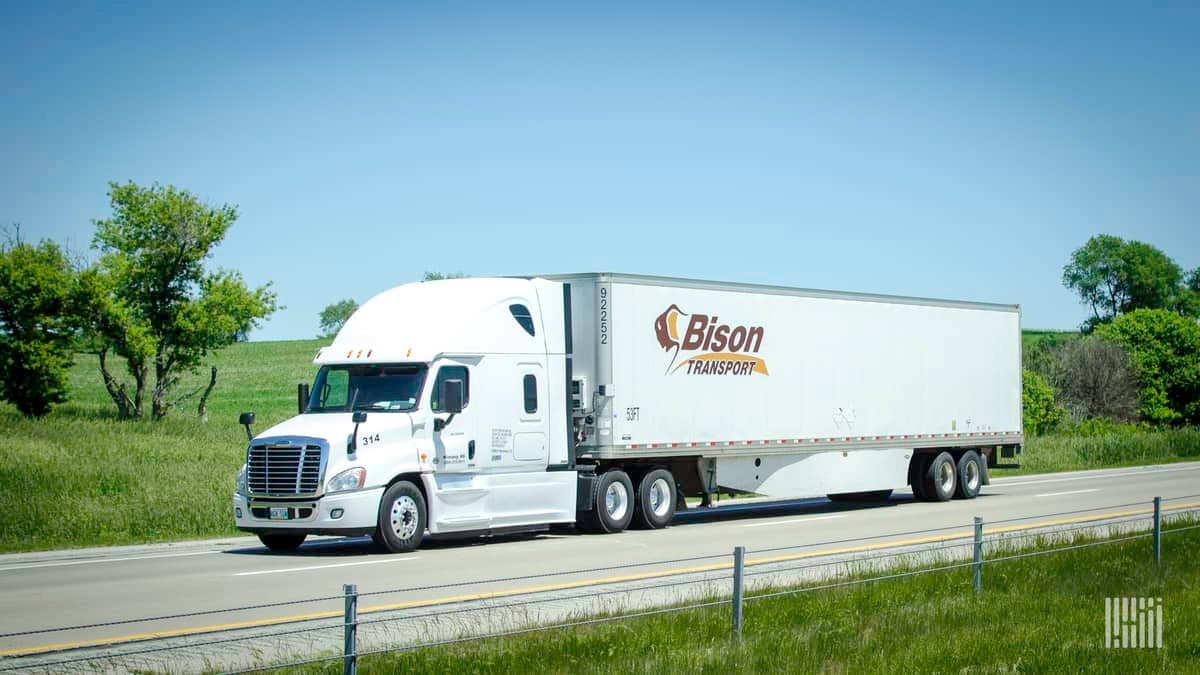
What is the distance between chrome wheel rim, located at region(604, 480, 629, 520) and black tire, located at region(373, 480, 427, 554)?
3.67 metres

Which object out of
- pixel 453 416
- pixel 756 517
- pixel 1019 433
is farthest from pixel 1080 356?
pixel 453 416

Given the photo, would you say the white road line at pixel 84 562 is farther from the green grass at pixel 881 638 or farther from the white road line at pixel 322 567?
the green grass at pixel 881 638

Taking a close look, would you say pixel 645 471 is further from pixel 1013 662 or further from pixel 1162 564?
pixel 1013 662

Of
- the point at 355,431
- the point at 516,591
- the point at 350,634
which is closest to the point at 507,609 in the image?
the point at 516,591

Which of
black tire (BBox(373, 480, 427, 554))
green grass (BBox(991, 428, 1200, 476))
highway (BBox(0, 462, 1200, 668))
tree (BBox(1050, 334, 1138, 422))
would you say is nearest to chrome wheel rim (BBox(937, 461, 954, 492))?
highway (BBox(0, 462, 1200, 668))

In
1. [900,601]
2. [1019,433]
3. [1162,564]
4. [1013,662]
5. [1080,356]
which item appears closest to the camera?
[1013,662]

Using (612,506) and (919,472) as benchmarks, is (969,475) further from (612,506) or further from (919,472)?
(612,506)

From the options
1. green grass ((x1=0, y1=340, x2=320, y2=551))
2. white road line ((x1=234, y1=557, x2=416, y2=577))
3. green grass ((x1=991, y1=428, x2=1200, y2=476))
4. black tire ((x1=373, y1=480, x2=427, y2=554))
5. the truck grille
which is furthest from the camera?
green grass ((x1=991, y1=428, x2=1200, y2=476))

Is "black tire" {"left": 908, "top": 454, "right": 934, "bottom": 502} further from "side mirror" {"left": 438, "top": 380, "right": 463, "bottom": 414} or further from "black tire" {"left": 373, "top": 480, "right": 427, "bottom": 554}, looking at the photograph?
"black tire" {"left": 373, "top": 480, "right": 427, "bottom": 554}

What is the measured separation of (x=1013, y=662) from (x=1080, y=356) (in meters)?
85.8

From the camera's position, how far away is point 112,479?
1046 inches

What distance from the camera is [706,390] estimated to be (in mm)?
23297

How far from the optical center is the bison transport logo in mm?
22772

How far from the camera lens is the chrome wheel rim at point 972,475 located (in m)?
29.6
